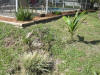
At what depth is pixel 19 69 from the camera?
18.4ft

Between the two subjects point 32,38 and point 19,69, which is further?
point 32,38

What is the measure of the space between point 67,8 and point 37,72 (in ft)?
35.2

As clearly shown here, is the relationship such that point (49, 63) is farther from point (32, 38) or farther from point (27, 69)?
point (32, 38)

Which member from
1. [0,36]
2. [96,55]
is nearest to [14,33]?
[0,36]

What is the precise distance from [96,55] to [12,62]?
112 inches

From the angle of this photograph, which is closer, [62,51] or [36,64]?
[36,64]

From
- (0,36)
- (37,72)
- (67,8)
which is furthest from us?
(67,8)

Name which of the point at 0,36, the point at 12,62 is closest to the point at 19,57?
the point at 12,62

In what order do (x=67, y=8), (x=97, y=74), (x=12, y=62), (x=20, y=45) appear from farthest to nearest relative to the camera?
(x=67, y=8) → (x=20, y=45) → (x=12, y=62) → (x=97, y=74)

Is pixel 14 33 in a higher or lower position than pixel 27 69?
higher

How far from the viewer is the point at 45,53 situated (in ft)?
→ 20.0

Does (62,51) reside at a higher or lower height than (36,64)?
higher

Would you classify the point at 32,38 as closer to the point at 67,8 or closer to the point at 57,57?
the point at 57,57

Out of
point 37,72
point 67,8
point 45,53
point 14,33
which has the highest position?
point 67,8
